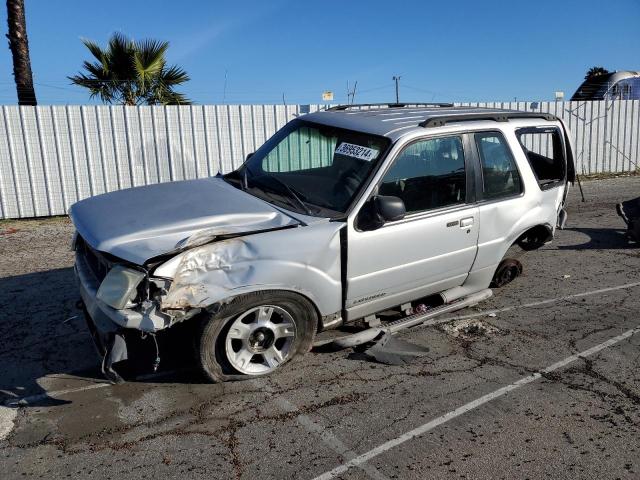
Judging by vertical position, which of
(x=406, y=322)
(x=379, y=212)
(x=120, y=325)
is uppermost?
(x=379, y=212)

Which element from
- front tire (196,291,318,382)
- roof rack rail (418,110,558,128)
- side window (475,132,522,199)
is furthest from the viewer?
side window (475,132,522,199)

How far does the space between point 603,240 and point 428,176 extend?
5077mm

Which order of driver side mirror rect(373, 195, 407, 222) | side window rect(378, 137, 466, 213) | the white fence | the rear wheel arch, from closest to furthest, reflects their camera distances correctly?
1. driver side mirror rect(373, 195, 407, 222)
2. side window rect(378, 137, 466, 213)
3. the rear wheel arch
4. the white fence

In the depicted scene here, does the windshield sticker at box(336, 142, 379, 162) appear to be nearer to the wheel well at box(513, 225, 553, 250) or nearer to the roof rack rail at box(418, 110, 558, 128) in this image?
the roof rack rail at box(418, 110, 558, 128)

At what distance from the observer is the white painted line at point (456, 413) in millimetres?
3096

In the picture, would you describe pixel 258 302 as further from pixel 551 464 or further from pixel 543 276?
pixel 543 276

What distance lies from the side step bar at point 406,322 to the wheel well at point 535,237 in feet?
2.34

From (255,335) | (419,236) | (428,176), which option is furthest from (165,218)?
(428,176)

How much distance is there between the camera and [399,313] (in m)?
5.02

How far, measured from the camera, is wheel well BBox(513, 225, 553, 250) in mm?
5457

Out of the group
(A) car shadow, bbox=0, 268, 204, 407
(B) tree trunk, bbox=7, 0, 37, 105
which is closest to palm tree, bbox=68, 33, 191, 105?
(B) tree trunk, bbox=7, 0, 37, 105

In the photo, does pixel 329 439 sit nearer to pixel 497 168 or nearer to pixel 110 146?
pixel 497 168

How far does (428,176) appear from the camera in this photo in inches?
175

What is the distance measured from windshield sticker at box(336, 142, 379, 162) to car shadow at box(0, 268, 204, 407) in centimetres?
193
